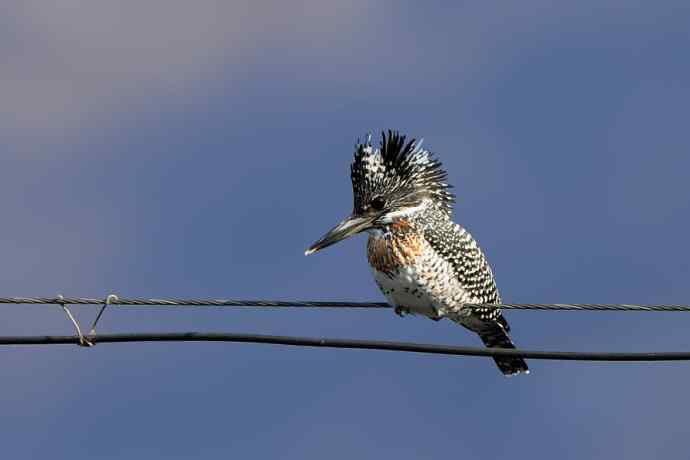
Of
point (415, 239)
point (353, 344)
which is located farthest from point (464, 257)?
point (353, 344)

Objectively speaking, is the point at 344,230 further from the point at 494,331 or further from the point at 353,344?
the point at 353,344

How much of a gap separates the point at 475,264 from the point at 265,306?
12.2 ft

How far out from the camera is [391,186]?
12000 millimetres

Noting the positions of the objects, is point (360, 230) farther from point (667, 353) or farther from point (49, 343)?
point (667, 353)

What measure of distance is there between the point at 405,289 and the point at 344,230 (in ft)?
2.92

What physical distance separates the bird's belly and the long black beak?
0.51 meters

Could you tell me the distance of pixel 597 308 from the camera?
829 centimetres

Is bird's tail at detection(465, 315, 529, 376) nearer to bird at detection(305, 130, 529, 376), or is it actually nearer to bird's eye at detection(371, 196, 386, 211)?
bird at detection(305, 130, 529, 376)

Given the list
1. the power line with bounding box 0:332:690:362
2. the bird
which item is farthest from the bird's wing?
the power line with bounding box 0:332:690:362

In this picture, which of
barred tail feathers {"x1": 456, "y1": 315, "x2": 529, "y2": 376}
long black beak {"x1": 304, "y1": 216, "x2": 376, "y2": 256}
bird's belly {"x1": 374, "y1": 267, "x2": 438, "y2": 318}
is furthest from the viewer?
barred tail feathers {"x1": 456, "y1": 315, "x2": 529, "y2": 376}

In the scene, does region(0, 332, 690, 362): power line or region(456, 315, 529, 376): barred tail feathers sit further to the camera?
region(456, 315, 529, 376): barred tail feathers

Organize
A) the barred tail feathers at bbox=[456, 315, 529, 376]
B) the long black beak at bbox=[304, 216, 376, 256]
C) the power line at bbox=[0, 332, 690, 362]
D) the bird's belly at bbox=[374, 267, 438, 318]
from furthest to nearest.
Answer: the barred tail feathers at bbox=[456, 315, 529, 376], the long black beak at bbox=[304, 216, 376, 256], the bird's belly at bbox=[374, 267, 438, 318], the power line at bbox=[0, 332, 690, 362]

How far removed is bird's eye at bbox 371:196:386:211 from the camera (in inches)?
467

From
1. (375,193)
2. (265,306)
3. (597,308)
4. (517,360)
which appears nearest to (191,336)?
(265,306)
